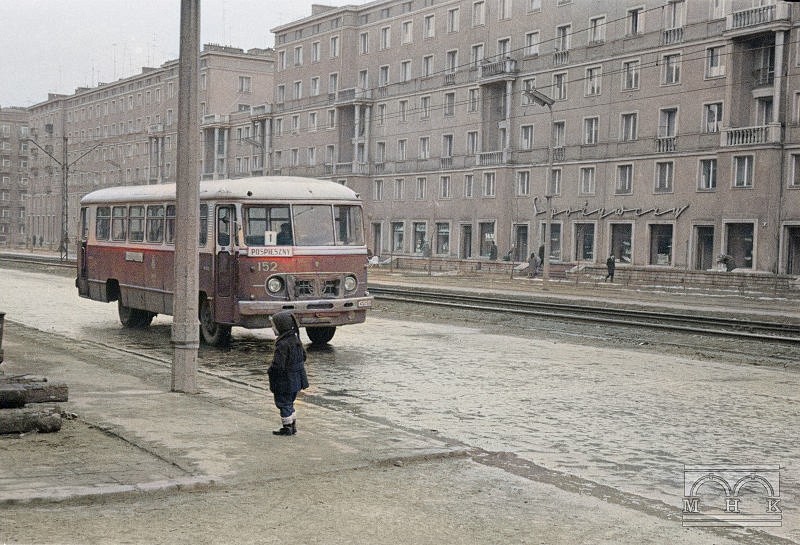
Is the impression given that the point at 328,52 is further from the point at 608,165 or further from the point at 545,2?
the point at 608,165

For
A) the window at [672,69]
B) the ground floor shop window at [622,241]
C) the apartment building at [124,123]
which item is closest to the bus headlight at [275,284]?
the window at [672,69]

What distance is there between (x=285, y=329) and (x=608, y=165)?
47687 mm

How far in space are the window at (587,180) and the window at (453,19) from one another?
1638 cm

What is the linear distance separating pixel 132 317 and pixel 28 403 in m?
12.4

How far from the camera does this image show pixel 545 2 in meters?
59.9

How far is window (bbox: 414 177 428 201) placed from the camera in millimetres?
70375

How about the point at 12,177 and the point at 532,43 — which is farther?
the point at 12,177

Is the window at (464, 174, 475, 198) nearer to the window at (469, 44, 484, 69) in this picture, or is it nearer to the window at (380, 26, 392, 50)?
the window at (469, 44, 484, 69)

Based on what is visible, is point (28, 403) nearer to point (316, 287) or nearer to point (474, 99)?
point (316, 287)

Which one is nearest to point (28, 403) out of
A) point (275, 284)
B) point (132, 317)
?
point (275, 284)

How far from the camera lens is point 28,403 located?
370 inches

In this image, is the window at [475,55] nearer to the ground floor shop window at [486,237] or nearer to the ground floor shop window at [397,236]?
the ground floor shop window at [486,237]

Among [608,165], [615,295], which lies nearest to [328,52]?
[608,165]

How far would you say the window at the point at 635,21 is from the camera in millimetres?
53625
